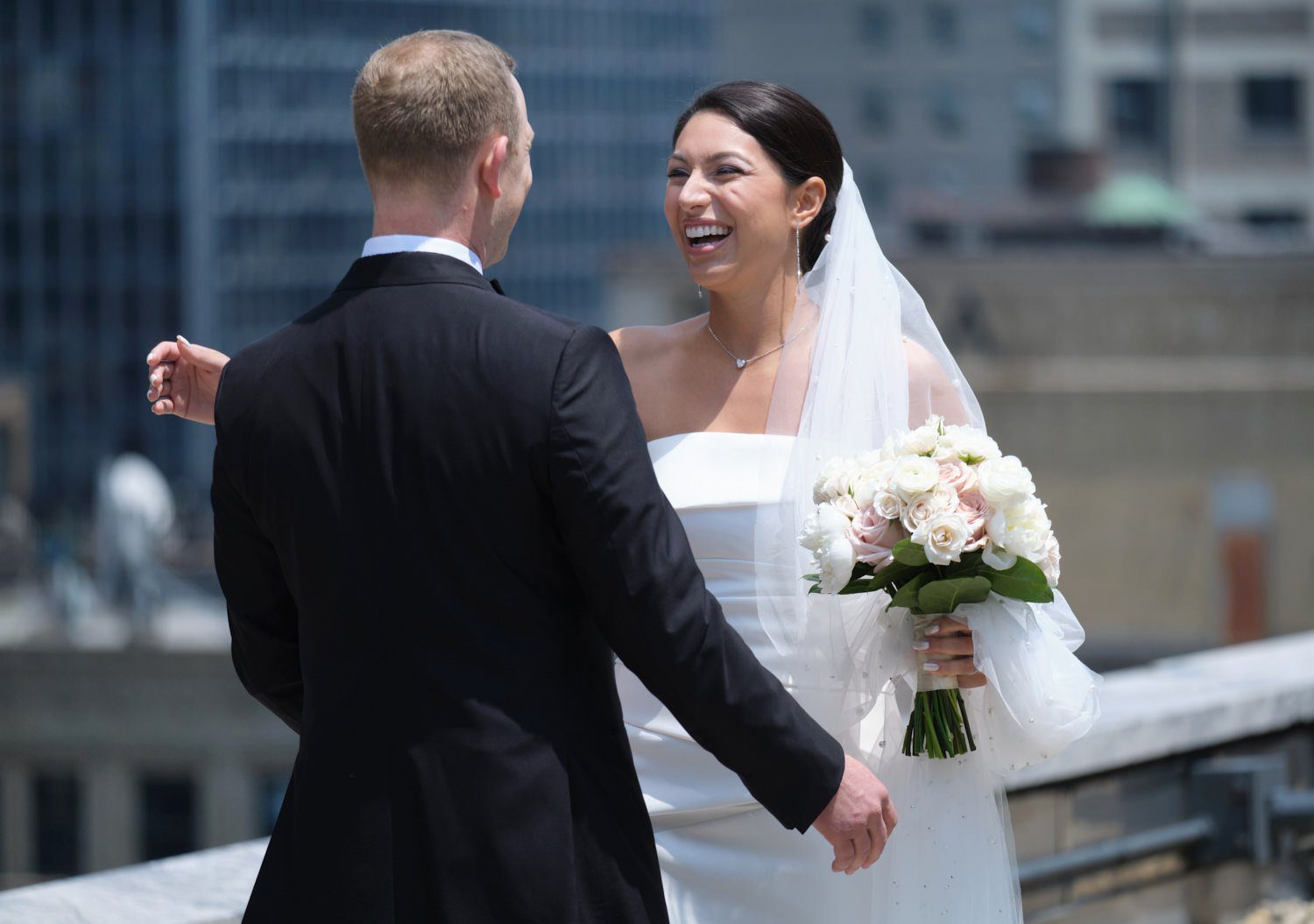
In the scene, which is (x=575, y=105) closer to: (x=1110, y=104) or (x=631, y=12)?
(x=631, y=12)

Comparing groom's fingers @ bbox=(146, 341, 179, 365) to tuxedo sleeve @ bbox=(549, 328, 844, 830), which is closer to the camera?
tuxedo sleeve @ bbox=(549, 328, 844, 830)

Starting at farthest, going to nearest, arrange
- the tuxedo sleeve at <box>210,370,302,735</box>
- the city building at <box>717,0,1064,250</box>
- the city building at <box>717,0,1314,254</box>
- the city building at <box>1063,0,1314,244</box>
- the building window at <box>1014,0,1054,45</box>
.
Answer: the city building at <box>717,0,1064,250</box>, the building window at <box>1014,0,1054,45</box>, the city building at <box>1063,0,1314,244</box>, the city building at <box>717,0,1314,254</box>, the tuxedo sleeve at <box>210,370,302,735</box>

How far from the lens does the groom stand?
7.98 ft

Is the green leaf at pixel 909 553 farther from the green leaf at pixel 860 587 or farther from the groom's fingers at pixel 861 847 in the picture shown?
the groom's fingers at pixel 861 847

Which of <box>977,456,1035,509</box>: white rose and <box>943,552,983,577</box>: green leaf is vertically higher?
<box>977,456,1035,509</box>: white rose

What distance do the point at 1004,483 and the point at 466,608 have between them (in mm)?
1140

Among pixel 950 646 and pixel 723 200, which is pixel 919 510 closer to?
pixel 950 646

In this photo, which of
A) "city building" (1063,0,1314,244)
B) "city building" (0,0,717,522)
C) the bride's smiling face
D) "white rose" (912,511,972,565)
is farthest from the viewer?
"city building" (0,0,717,522)

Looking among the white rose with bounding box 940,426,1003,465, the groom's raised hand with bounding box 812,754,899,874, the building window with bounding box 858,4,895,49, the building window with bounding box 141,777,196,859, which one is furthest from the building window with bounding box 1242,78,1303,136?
the groom's raised hand with bounding box 812,754,899,874

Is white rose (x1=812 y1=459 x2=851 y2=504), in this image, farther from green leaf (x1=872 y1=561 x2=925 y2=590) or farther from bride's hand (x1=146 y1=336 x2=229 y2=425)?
bride's hand (x1=146 y1=336 x2=229 y2=425)

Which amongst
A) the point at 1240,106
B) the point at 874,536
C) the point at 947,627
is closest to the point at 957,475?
the point at 874,536

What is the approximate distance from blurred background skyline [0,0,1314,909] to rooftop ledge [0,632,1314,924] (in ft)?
6.57

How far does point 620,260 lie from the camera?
92.9 ft

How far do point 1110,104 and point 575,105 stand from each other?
28.8 meters
